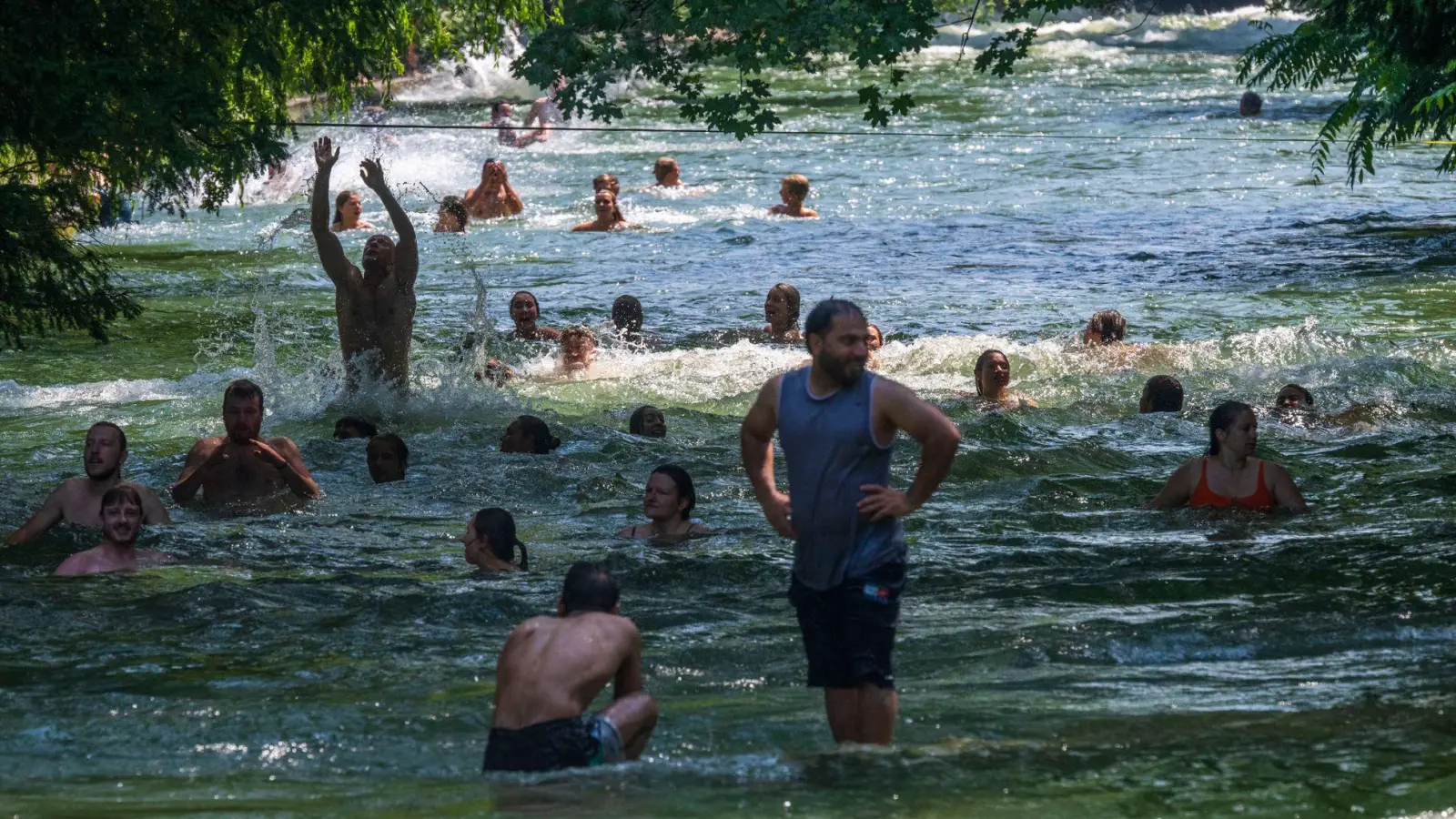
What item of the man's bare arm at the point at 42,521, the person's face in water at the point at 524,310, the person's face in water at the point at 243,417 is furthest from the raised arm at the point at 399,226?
the person's face in water at the point at 524,310

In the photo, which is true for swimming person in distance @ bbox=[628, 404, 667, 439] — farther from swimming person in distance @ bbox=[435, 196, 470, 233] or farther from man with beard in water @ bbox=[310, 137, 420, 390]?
swimming person in distance @ bbox=[435, 196, 470, 233]

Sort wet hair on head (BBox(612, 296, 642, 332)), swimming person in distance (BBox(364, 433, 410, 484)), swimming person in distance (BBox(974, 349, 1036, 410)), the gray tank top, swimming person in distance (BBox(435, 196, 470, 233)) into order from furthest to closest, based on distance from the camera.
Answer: swimming person in distance (BBox(435, 196, 470, 233)), wet hair on head (BBox(612, 296, 642, 332)), swimming person in distance (BBox(974, 349, 1036, 410)), swimming person in distance (BBox(364, 433, 410, 484)), the gray tank top

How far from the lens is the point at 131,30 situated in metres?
11.4

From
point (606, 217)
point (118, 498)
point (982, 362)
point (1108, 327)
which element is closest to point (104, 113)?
point (118, 498)

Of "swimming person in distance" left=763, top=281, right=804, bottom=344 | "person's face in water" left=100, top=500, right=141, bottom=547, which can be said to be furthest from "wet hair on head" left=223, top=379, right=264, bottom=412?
"swimming person in distance" left=763, top=281, right=804, bottom=344

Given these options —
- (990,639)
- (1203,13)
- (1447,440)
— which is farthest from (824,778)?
(1203,13)

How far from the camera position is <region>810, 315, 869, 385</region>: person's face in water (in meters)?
6.95

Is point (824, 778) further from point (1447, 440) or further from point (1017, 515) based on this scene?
point (1447, 440)

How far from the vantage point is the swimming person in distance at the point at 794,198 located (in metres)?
27.8

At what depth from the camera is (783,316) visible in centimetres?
1889

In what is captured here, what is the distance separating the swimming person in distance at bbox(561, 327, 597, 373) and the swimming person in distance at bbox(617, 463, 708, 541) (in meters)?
6.76

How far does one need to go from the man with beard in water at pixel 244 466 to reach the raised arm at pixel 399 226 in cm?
179

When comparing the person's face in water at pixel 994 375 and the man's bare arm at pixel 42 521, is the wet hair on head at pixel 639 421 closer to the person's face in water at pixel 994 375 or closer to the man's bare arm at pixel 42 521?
the person's face in water at pixel 994 375

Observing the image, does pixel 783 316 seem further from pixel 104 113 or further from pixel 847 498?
pixel 847 498
